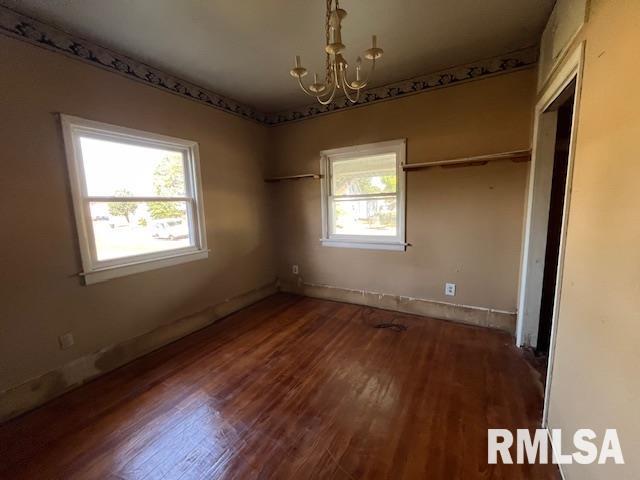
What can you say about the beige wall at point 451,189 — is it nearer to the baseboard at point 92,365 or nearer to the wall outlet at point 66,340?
the baseboard at point 92,365

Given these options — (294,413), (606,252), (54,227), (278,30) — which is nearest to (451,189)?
(606,252)

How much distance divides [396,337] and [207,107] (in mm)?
3271

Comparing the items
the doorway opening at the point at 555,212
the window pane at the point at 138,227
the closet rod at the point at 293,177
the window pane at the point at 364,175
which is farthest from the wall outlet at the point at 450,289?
the window pane at the point at 138,227

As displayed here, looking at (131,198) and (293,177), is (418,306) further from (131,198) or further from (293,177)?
(131,198)

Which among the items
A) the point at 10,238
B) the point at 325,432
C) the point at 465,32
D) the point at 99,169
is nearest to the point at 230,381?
the point at 325,432

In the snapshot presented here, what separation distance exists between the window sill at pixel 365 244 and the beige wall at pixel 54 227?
1.72 m

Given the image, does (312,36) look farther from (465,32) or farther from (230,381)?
(230,381)

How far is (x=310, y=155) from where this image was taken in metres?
3.62

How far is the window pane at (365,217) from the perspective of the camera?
3245mm

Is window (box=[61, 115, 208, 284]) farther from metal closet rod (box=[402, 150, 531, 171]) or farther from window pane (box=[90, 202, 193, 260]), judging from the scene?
metal closet rod (box=[402, 150, 531, 171])

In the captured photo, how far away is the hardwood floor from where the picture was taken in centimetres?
140

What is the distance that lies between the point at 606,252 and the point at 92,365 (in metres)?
3.36

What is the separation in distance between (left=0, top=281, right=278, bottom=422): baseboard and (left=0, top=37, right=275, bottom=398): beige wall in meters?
0.06

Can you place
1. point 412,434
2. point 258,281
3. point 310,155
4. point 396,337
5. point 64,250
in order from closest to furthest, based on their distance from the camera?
point 412,434 < point 64,250 < point 396,337 < point 310,155 < point 258,281
